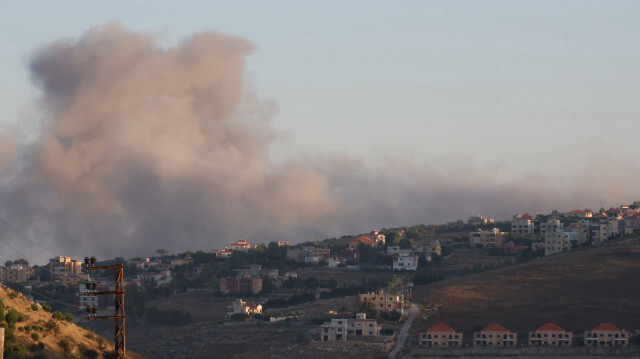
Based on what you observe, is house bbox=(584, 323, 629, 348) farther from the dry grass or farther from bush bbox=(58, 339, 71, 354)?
bush bbox=(58, 339, 71, 354)

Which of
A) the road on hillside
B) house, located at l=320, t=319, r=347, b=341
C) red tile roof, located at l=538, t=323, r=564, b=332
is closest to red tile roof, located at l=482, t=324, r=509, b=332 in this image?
red tile roof, located at l=538, t=323, r=564, b=332

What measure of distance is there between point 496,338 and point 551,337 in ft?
21.1

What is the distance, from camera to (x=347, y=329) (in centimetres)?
14462

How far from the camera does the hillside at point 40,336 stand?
63.6 m

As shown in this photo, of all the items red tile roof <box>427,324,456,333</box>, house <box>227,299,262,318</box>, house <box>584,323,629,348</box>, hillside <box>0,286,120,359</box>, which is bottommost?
house <box>584,323,629,348</box>

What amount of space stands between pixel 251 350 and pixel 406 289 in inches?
1825

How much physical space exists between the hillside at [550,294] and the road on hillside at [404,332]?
1780 millimetres

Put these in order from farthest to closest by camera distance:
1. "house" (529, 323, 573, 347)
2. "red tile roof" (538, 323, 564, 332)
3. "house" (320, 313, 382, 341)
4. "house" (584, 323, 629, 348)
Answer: "house" (320, 313, 382, 341) → "red tile roof" (538, 323, 564, 332) → "house" (529, 323, 573, 347) → "house" (584, 323, 629, 348)

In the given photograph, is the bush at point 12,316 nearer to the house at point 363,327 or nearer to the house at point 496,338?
the house at point 496,338

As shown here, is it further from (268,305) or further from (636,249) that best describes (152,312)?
(636,249)

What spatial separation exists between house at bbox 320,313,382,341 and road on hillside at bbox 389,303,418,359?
3.32 metres

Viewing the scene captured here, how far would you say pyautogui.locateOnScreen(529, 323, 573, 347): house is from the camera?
5231 inches

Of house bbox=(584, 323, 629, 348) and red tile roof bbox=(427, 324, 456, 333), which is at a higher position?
red tile roof bbox=(427, 324, 456, 333)

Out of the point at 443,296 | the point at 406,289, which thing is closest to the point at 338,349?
the point at 443,296
